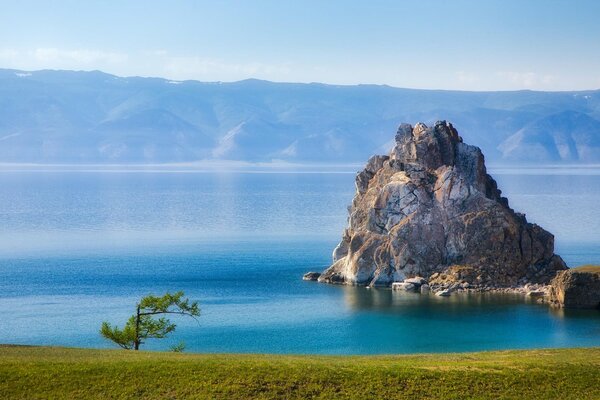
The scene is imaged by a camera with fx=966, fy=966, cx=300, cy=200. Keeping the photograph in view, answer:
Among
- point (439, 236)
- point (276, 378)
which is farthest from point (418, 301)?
point (276, 378)

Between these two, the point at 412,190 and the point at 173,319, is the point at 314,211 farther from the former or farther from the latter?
the point at 173,319

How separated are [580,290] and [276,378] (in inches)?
1858

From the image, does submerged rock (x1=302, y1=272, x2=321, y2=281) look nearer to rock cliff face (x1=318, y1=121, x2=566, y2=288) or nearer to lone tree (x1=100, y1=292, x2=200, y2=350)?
rock cliff face (x1=318, y1=121, x2=566, y2=288)

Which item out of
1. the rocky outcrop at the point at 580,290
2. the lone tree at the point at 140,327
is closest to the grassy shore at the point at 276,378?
the lone tree at the point at 140,327

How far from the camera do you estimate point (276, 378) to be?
4022 centimetres

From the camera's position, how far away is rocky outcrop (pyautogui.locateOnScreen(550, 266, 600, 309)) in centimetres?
8044

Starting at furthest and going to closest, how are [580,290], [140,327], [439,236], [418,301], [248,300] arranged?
1. [439,236]
2. [248,300]
3. [418,301]
4. [580,290]
5. [140,327]

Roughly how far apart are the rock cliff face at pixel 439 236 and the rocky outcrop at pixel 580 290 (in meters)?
9.17

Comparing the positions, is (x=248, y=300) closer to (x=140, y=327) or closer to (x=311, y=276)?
(x=311, y=276)

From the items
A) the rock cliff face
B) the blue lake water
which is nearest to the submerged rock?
the blue lake water

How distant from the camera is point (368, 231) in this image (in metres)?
94.6

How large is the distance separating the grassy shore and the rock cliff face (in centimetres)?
4737

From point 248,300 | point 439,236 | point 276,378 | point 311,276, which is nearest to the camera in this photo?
point 276,378

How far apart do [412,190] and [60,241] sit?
59239 millimetres
